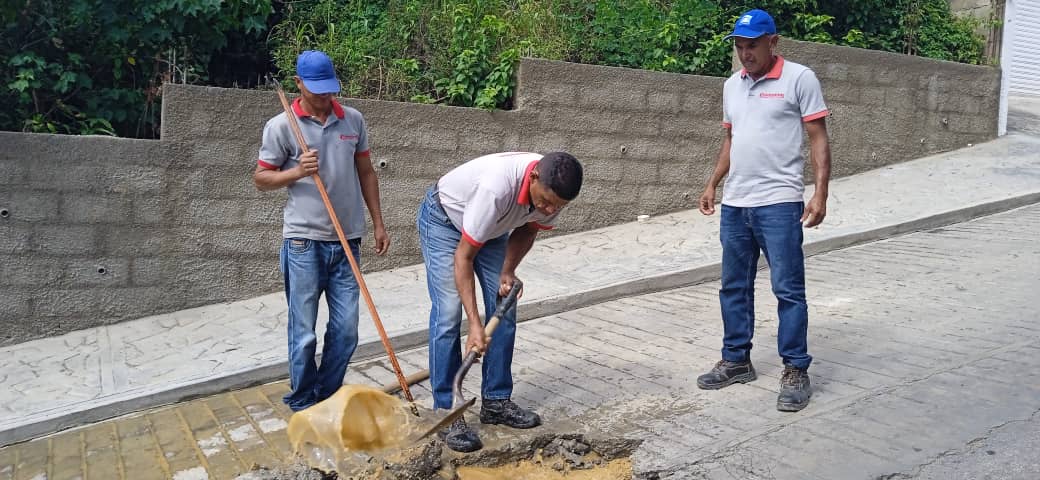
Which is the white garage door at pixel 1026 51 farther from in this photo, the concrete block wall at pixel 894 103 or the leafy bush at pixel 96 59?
the leafy bush at pixel 96 59

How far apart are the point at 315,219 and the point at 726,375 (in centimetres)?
229

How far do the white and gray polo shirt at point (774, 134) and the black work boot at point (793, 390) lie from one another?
0.86 m

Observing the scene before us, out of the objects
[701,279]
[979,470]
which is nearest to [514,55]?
[701,279]

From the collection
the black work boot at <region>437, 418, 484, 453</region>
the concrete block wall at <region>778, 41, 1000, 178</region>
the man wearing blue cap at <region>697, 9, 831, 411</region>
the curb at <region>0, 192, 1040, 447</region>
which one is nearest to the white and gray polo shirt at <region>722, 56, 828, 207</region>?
the man wearing blue cap at <region>697, 9, 831, 411</region>

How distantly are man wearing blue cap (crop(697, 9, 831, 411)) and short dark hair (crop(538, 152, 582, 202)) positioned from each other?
1.21m

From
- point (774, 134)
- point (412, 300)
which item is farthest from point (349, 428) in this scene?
point (412, 300)

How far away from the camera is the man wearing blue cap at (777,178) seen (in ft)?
14.0

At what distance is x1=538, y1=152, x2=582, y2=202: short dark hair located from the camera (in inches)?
140

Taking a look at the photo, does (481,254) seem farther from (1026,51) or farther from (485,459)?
(1026,51)

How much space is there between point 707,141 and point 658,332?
11.8 ft

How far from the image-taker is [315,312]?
4.45 m

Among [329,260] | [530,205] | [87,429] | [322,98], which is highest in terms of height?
[322,98]

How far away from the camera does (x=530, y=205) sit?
153 inches

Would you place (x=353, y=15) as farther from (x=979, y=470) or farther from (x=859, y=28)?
(x=979, y=470)
